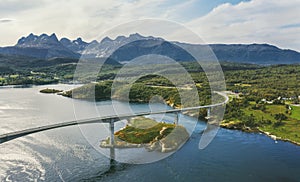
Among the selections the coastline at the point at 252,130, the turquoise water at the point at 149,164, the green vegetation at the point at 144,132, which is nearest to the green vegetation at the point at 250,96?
the coastline at the point at 252,130

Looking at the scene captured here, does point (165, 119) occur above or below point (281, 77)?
below

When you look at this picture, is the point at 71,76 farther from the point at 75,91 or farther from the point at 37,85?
the point at 75,91

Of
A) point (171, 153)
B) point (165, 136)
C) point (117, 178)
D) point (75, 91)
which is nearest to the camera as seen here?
point (117, 178)

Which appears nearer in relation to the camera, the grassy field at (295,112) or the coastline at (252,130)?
the coastline at (252,130)

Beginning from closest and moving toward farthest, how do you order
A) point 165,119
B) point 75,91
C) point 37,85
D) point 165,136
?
point 165,136
point 165,119
point 75,91
point 37,85

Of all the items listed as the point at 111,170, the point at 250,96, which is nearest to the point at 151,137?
the point at 111,170

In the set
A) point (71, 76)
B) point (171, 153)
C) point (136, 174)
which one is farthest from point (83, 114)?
point (71, 76)

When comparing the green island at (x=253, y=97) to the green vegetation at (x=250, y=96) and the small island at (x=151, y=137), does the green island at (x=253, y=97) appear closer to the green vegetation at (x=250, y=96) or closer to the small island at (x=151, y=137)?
the green vegetation at (x=250, y=96)

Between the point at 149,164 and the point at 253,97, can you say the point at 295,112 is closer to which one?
the point at 253,97

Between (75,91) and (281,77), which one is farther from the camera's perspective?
(281,77)
